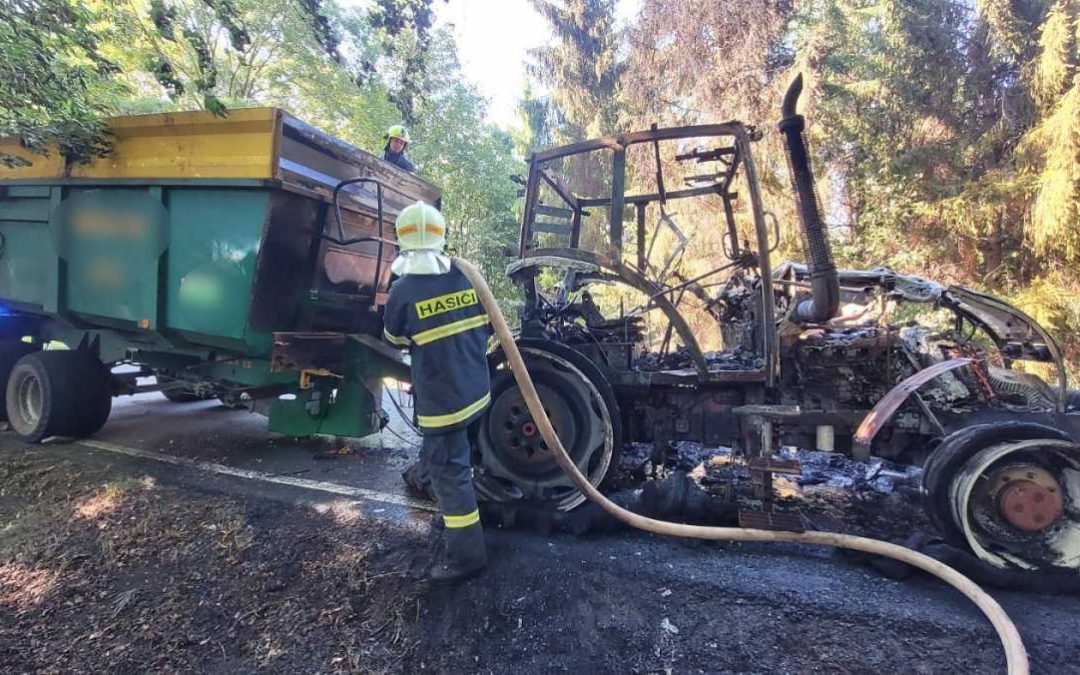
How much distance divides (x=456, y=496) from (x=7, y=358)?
5.50 meters

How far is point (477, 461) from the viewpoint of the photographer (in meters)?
3.58

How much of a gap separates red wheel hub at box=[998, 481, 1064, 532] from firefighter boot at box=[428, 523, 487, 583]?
2648 mm

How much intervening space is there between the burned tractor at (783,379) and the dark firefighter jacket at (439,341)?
2.20 ft

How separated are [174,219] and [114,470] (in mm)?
2073

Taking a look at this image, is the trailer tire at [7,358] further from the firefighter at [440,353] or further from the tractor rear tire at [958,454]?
the tractor rear tire at [958,454]

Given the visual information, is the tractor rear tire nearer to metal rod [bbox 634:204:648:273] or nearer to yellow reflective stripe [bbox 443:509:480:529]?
metal rod [bbox 634:204:648:273]

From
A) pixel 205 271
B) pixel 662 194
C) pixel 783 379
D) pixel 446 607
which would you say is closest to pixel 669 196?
pixel 662 194

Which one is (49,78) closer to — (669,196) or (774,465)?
(669,196)

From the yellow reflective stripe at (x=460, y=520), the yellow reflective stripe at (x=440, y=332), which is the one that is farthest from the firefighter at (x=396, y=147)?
the yellow reflective stripe at (x=460, y=520)

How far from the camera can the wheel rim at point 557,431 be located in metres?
3.38

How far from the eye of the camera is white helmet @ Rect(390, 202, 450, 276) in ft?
9.48

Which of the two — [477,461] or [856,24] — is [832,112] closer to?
[856,24]

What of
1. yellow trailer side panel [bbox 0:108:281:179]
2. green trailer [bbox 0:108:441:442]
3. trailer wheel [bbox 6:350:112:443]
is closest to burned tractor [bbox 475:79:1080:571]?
green trailer [bbox 0:108:441:442]

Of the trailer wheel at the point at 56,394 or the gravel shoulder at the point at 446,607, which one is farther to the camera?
the trailer wheel at the point at 56,394
